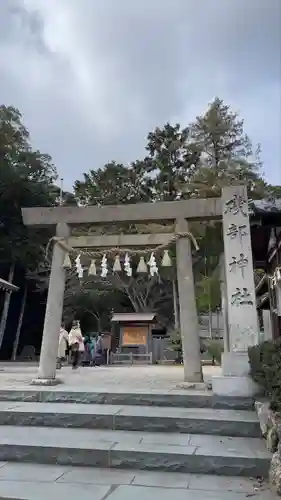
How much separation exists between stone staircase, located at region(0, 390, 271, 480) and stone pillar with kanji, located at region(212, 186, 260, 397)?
0.89ft

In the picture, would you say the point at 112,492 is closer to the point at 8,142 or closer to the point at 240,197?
the point at 240,197


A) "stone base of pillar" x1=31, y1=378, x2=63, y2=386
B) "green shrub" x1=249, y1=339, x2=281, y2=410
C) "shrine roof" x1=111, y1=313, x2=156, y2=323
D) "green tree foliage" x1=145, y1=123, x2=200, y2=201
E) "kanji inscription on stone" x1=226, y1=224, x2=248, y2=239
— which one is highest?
"green tree foliage" x1=145, y1=123, x2=200, y2=201

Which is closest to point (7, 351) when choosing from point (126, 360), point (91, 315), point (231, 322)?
point (91, 315)

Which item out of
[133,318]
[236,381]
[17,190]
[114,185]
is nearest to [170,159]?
[114,185]

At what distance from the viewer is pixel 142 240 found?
26.6 feet

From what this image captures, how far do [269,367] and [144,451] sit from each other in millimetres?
1525

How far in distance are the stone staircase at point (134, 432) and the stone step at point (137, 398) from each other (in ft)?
0.04

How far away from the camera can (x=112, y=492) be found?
11.3 feet

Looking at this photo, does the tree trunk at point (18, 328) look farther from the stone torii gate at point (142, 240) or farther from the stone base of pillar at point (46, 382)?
the stone base of pillar at point (46, 382)

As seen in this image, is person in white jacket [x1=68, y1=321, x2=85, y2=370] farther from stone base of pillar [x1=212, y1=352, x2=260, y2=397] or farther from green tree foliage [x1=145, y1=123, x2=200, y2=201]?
green tree foliage [x1=145, y1=123, x2=200, y2=201]

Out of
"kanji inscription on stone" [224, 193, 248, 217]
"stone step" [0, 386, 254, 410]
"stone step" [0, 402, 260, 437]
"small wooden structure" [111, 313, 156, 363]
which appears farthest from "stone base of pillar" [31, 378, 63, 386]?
"small wooden structure" [111, 313, 156, 363]

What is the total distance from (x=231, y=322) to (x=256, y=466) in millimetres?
2816

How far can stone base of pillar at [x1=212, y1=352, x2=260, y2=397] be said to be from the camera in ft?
18.6

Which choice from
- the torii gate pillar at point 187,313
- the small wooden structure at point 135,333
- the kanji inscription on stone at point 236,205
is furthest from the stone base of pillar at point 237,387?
the small wooden structure at point 135,333
